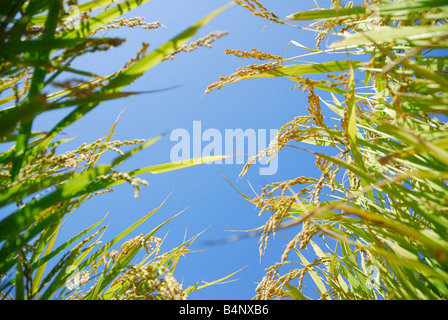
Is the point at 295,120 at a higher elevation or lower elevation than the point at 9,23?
higher

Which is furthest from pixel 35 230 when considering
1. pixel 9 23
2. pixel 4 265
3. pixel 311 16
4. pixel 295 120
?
pixel 311 16

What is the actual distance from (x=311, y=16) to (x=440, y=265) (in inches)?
37.9

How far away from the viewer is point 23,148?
0.76 meters

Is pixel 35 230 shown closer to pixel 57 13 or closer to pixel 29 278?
pixel 29 278

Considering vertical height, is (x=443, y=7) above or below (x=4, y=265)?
above

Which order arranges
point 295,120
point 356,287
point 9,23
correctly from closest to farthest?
point 9,23
point 295,120
point 356,287

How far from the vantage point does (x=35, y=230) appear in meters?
0.84

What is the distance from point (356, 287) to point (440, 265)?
46 centimetres
